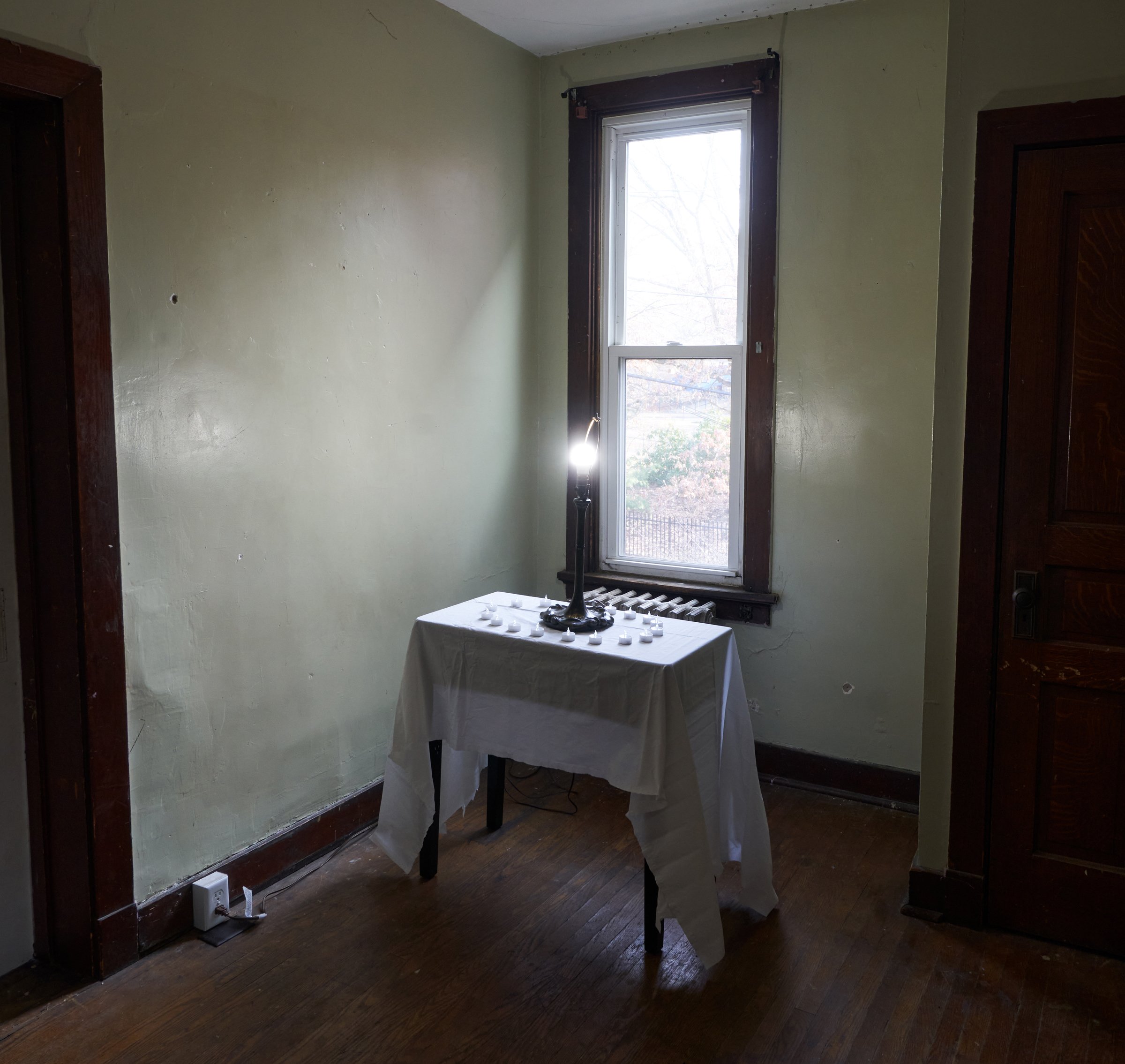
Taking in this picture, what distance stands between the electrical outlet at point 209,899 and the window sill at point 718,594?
1.91 metres

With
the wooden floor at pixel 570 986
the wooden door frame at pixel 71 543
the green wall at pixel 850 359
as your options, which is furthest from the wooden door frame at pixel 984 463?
the wooden door frame at pixel 71 543

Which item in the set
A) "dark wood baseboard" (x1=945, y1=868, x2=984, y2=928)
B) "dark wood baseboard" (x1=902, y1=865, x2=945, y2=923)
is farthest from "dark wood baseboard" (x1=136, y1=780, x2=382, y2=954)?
"dark wood baseboard" (x1=945, y1=868, x2=984, y2=928)

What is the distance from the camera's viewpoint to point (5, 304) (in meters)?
2.51

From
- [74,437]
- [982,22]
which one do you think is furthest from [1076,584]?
[74,437]

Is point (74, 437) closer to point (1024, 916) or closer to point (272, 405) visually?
point (272, 405)

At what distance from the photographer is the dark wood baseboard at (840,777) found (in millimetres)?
3768

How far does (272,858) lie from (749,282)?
107 inches

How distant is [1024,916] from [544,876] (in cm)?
144

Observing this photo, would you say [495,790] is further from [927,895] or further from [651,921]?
[927,895]

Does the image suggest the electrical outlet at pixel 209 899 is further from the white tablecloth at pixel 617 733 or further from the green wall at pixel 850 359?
the green wall at pixel 850 359

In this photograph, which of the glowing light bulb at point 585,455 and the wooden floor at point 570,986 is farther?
the glowing light bulb at point 585,455

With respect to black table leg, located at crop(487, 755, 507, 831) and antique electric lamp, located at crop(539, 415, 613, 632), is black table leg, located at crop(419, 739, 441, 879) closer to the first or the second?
black table leg, located at crop(487, 755, 507, 831)

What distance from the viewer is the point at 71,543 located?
2.51m

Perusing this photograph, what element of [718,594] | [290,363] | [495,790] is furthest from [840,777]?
[290,363]
